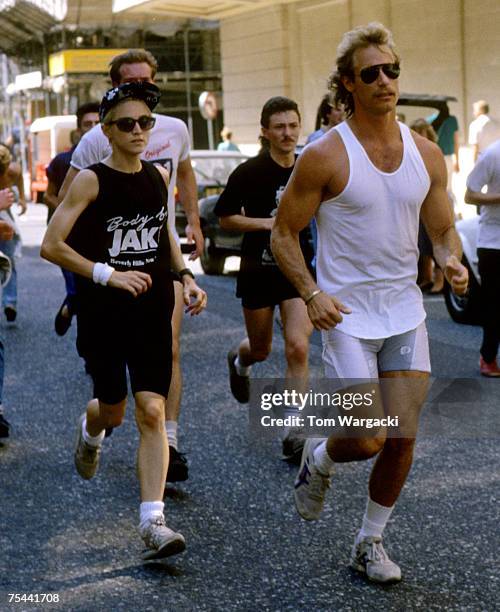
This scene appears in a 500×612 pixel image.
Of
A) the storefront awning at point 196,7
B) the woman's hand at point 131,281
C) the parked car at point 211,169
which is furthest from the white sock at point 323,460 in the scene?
the storefront awning at point 196,7

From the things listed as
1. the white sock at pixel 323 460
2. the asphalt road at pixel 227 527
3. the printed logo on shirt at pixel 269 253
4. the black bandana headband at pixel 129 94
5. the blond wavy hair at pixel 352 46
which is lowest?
the asphalt road at pixel 227 527

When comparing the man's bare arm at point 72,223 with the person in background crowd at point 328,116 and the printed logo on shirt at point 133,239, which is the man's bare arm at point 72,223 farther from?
the person in background crowd at point 328,116

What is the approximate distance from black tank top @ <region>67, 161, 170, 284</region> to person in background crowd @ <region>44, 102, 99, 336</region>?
396 centimetres

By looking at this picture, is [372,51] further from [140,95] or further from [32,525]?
[32,525]

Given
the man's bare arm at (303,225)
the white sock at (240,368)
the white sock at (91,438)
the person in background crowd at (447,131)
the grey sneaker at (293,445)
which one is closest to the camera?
the man's bare arm at (303,225)

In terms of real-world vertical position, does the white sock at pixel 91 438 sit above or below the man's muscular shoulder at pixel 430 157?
below

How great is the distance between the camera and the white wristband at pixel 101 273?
5082mm

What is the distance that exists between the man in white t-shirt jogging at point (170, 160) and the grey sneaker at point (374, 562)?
148cm

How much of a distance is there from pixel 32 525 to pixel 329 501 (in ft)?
4.31

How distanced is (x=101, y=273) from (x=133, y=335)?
299 millimetres

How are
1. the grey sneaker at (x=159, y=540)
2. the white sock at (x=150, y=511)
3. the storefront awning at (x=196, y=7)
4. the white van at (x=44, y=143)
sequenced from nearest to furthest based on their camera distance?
1. the grey sneaker at (x=159, y=540)
2. the white sock at (x=150, y=511)
3. the storefront awning at (x=196, y=7)
4. the white van at (x=44, y=143)

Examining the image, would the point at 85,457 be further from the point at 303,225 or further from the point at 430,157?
the point at 430,157

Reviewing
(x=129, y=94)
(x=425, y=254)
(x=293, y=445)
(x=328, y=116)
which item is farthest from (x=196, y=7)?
(x=129, y=94)

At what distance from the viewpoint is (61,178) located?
10859 millimetres
